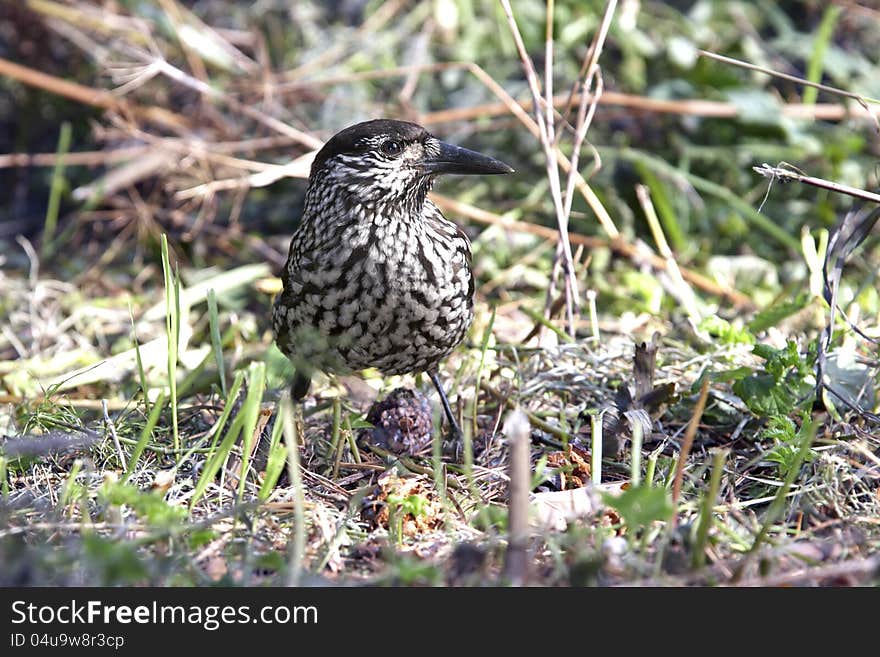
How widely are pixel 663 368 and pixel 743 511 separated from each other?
1006 mm

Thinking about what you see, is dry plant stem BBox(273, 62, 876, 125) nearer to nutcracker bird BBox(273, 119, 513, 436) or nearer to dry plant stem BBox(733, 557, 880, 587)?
nutcracker bird BBox(273, 119, 513, 436)

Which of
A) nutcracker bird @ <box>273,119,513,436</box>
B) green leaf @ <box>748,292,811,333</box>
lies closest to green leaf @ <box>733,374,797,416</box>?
green leaf @ <box>748,292,811,333</box>

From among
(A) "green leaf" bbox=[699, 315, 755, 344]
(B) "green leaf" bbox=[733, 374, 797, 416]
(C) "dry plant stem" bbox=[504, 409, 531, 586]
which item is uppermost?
(A) "green leaf" bbox=[699, 315, 755, 344]

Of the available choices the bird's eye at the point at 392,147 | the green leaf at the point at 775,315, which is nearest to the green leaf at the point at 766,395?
the green leaf at the point at 775,315

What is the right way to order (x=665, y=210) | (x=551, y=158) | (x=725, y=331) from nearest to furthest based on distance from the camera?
→ (x=725, y=331) < (x=551, y=158) < (x=665, y=210)

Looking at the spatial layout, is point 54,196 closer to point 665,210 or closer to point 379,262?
point 379,262

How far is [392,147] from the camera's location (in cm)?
342

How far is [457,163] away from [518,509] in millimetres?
1585

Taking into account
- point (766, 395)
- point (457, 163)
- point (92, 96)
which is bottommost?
point (766, 395)

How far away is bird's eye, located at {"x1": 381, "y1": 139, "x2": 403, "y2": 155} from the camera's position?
342 cm

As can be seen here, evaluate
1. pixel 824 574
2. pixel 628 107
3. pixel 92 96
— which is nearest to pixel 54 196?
pixel 92 96

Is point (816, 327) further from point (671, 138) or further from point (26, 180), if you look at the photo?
point (26, 180)
